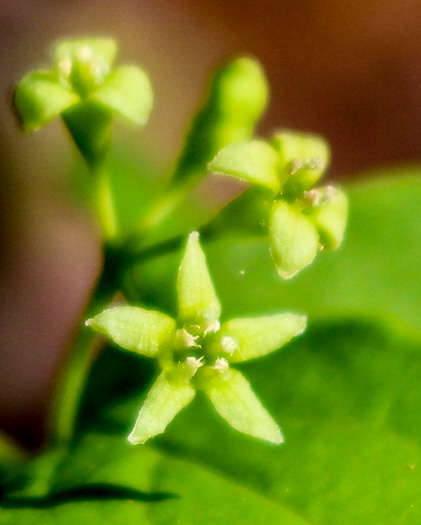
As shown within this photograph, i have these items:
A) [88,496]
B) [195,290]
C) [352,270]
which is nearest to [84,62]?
[195,290]

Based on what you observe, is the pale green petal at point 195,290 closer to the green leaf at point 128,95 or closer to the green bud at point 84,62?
the green leaf at point 128,95

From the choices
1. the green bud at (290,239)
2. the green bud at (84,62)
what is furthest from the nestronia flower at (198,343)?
the green bud at (84,62)

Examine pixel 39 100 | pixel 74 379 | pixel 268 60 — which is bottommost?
pixel 74 379

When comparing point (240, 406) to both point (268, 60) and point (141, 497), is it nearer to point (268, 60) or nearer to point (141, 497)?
point (141, 497)

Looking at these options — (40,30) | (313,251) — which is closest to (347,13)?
(40,30)

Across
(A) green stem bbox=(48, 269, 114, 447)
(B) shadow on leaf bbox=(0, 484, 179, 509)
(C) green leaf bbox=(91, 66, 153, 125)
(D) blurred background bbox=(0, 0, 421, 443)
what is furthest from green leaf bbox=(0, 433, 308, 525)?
(D) blurred background bbox=(0, 0, 421, 443)

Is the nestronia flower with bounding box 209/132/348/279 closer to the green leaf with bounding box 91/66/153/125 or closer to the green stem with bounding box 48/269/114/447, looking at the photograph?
the green leaf with bounding box 91/66/153/125
